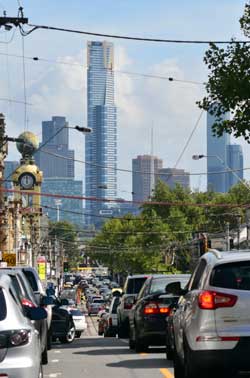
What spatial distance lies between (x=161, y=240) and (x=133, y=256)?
9.83 metres

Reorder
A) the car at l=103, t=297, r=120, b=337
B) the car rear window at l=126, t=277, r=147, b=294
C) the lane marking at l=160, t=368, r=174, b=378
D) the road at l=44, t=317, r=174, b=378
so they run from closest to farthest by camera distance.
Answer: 1. the lane marking at l=160, t=368, r=174, b=378
2. the road at l=44, t=317, r=174, b=378
3. the car rear window at l=126, t=277, r=147, b=294
4. the car at l=103, t=297, r=120, b=337

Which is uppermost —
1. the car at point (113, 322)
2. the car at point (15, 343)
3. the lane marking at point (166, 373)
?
the car at point (15, 343)

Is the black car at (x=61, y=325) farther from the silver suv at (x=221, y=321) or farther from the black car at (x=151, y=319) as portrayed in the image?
the silver suv at (x=221, y=321)

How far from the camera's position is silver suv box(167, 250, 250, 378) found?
13.7 metres

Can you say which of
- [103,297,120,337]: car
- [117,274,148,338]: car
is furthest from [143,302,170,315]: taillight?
[103,297,120,337]: car

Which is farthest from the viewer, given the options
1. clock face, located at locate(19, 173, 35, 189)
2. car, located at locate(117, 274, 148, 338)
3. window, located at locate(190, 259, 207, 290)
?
clock face, located at locate(19, 173, 35, 189)

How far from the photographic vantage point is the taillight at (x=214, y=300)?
539 inches

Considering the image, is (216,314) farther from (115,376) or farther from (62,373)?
(62,373)

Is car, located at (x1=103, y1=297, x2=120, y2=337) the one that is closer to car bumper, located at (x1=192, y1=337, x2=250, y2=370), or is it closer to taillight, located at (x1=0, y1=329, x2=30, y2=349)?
car bumper, located at (x1=192, y1=337, x2=250, y2=370)

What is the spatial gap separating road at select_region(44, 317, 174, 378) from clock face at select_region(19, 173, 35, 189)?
10837cm

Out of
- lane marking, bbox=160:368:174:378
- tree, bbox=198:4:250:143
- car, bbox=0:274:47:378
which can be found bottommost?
lane marking, bbox=160:368:174:378

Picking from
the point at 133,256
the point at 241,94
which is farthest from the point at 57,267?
the point at 241,94

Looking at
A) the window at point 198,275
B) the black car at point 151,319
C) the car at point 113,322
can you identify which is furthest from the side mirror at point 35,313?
the car at point 113,322

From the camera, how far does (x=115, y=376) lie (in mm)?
17641
